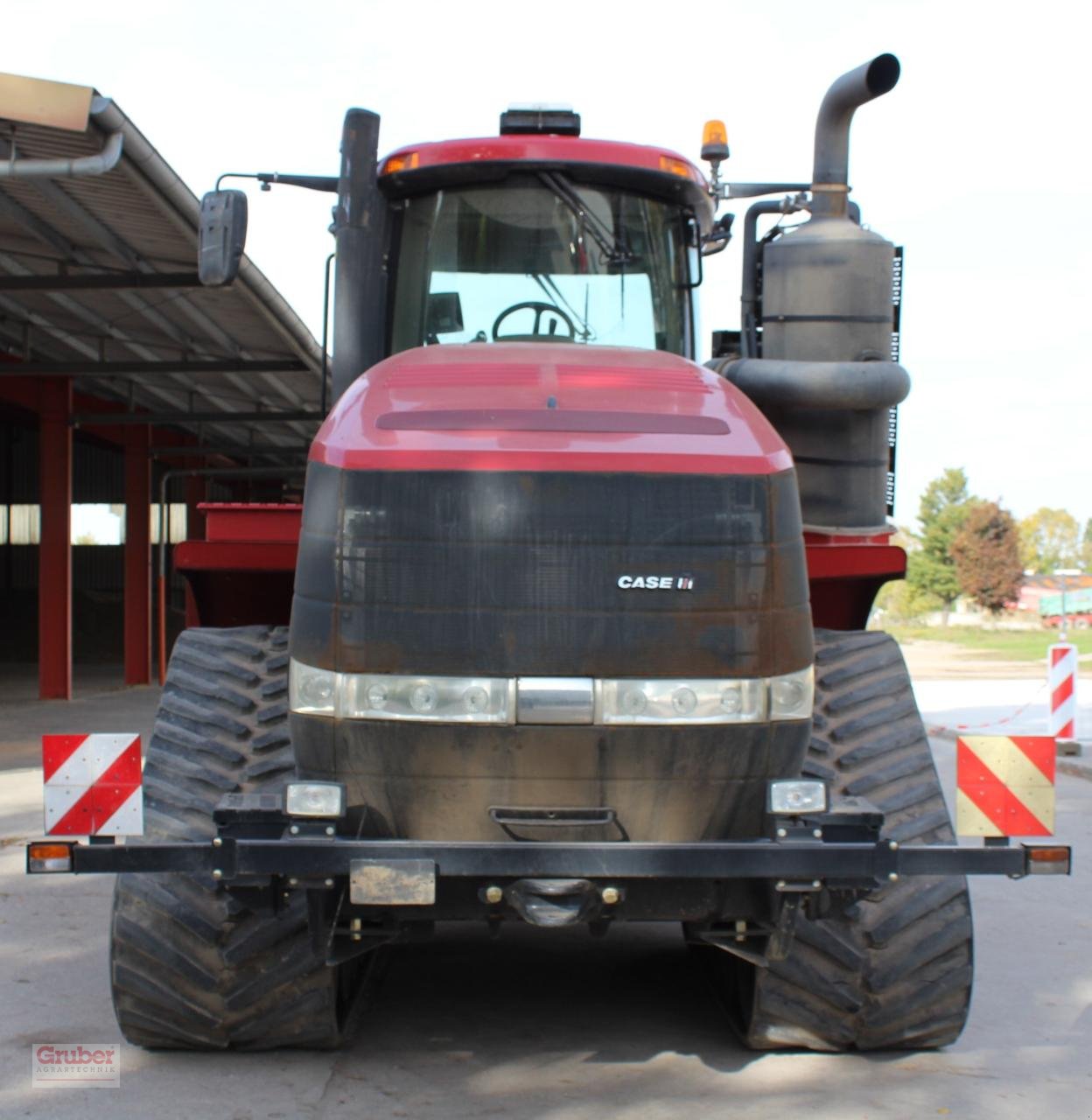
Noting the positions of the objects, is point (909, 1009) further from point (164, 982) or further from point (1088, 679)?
point (1088, 679)

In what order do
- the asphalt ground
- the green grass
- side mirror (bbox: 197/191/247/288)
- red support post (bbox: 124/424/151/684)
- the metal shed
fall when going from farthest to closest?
the green grass < red support post (bbox: 124/424/151/684) < the metal shed < side mirror (bbox: 197/191/247/288) < the asphalt ground

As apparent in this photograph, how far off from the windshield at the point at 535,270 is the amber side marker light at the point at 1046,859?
2.25 metres

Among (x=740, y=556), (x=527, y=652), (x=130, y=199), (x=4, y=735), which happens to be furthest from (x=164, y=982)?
(x=4, y=735)

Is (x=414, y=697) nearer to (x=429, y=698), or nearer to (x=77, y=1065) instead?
(x=429, y=698)

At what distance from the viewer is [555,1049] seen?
5418 mm

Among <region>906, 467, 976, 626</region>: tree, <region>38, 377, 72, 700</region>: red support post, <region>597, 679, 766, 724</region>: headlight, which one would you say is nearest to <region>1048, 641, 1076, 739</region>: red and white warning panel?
<region>597, 679, 766, 724</region>: headlight

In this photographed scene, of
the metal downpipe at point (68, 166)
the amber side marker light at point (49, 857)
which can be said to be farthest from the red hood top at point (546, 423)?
the metal downpipe at point (68, 166)

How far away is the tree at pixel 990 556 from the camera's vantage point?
76438mm

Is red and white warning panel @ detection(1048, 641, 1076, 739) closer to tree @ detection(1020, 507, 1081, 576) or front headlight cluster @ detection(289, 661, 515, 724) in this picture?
front headlight cluster @ detection(289, 661, 515, 724)

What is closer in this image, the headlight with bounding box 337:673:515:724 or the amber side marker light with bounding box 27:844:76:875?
the headlight with bounding box 337:673:515:724

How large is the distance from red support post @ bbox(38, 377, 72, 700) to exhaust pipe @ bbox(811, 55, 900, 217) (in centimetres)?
1779

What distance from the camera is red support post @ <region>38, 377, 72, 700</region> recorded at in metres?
23.0

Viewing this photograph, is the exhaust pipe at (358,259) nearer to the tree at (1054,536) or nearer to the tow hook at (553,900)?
the tow hook at (553,900)

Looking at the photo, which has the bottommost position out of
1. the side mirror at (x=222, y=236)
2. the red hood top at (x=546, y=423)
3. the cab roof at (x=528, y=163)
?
the red hood top at (x=546, y=423)
